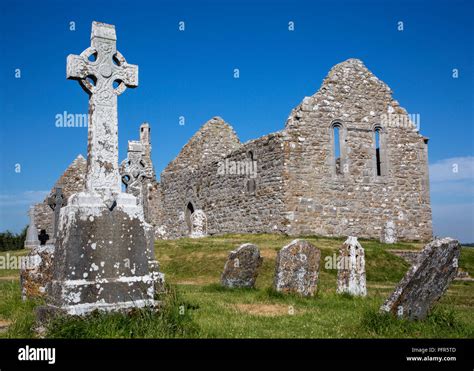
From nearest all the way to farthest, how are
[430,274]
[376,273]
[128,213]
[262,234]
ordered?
[128,213] < [430,274] < [376,273] < [262,234]

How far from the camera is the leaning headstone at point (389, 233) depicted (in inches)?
823

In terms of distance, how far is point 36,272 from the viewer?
9.45 m

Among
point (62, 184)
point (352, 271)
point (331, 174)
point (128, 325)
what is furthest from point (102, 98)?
point (62, 184)

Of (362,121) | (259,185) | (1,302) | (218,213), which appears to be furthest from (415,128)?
(1,302)

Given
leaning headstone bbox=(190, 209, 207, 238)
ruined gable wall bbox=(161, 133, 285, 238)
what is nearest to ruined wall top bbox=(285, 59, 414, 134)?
ruined gable wall bbox=(161, 133, 285, 238)

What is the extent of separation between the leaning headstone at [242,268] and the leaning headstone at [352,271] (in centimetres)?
186

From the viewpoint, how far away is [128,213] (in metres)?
6.61

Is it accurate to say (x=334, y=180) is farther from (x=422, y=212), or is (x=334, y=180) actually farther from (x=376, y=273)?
(x=376, y=273)

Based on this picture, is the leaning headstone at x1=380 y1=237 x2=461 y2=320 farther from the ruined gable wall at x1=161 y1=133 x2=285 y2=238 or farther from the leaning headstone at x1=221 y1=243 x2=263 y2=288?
the ruined gable wall at x1=161 y1=133 x2=285 y2=238

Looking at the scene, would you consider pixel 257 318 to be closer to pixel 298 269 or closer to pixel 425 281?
pixel 425 281

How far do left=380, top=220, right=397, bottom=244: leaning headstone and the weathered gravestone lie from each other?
15.4 m

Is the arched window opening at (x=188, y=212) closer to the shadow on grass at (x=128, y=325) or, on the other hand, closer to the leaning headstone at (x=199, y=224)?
the leaning headstone at (x=199, y=224)

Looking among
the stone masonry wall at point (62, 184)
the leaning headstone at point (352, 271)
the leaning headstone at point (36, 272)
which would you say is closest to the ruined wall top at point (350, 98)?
the leaning headstone at point (352, 271)
